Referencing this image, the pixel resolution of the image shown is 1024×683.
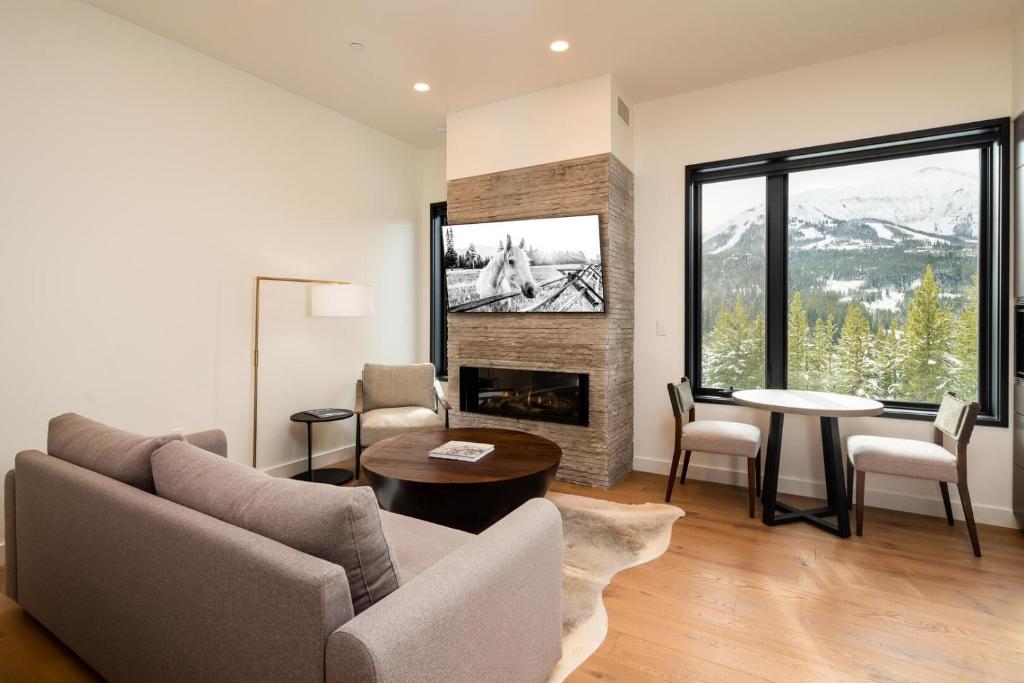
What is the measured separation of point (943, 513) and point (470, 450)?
2925mm

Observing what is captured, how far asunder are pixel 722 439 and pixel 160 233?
3716mm

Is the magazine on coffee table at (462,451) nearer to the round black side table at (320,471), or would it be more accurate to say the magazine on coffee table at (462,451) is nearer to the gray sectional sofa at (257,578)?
the gray sectional sofa at (257,578)

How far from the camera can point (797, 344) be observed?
3.67 meters

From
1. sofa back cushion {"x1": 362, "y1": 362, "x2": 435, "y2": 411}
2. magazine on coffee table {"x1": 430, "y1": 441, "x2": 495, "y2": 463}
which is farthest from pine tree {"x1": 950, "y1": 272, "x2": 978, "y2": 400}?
sofa back cushion {"x1": 362, "y1": 362, "x2": 435, "y2": 411}

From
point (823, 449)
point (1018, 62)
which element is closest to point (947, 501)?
point (823, 449)

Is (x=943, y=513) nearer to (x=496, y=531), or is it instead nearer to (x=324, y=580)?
(x=496, y=531)

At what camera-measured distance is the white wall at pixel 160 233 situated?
259 centimetres

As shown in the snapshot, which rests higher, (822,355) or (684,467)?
(822,355)

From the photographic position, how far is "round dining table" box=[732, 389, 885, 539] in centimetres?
285

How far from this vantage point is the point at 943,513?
10.2ft

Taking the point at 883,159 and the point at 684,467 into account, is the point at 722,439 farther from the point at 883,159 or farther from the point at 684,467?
the point at 883,159

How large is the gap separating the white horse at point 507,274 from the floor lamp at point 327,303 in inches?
36.2

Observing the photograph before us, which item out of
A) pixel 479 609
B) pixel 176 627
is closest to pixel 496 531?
pixel 479 609

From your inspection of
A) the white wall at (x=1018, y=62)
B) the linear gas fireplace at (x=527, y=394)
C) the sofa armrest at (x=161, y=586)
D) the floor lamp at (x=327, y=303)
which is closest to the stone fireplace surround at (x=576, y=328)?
the linear gas fireplace at (x=527, y=394)
